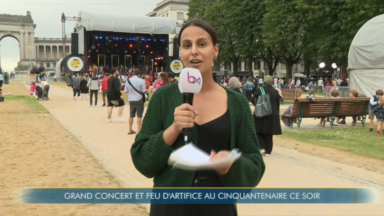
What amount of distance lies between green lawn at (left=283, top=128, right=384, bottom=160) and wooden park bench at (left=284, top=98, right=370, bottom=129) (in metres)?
0.71

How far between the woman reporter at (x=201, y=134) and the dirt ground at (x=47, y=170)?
9.85 ft

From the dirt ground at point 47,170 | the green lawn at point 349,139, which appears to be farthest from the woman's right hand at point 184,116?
the green lawn at point 349,139

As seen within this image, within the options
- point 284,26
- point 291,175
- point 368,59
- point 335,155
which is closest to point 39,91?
point 368,59

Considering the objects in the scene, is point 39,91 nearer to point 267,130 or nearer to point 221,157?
point 267,130

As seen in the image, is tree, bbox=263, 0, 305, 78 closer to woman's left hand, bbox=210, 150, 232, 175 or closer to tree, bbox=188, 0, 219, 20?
tree, bbox=188, 0, 219, 20

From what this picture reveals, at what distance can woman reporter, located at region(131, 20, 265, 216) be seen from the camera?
2035mm

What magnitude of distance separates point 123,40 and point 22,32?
318ft

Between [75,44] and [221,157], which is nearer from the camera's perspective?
[221,157]

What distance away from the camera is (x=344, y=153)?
9188 millimetres

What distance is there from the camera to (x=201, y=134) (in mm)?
2066

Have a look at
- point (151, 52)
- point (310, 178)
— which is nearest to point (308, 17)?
point (151, 52)

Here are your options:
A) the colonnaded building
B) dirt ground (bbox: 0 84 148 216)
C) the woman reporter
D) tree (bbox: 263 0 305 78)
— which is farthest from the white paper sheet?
the colonnaded building

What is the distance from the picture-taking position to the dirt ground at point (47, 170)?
16.8 ft

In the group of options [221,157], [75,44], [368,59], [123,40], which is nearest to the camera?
[221,157]
